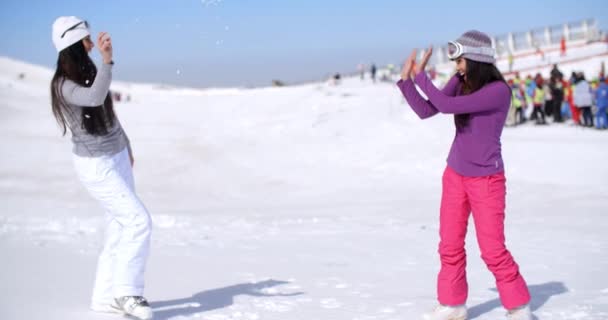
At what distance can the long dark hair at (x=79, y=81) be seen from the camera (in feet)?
14.5

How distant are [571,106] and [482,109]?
16.4m

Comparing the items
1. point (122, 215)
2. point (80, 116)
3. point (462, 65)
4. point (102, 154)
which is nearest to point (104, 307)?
point (122, 215)

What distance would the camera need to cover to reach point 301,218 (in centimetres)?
1028

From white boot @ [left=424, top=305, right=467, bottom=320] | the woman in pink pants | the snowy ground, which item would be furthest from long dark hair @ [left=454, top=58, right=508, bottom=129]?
the snowy ground

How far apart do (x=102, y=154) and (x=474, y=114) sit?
7.50 feet

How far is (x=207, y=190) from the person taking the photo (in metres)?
15.1

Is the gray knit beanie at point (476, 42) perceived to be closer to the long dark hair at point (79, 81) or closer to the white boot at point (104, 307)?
the long dark hair at point (79, 81)

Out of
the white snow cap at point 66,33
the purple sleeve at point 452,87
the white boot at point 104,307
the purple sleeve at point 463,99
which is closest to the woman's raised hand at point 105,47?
the white snow cap at point 66,33

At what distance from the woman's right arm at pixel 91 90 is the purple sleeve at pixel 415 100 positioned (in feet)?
5.65

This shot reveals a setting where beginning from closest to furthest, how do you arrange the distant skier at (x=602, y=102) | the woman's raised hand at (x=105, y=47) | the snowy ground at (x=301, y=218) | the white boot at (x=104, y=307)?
the woman's raised hand at (x=105, y=47) < the white boot at (x=104, y=307) < the snowy ground at (x=301, y=218) < the distant skier at (x=602, y=102)

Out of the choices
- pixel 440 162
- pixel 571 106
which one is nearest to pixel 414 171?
pixel 440 162

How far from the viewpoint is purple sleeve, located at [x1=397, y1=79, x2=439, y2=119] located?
436 centimetres

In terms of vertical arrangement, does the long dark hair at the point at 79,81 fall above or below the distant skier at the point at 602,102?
above

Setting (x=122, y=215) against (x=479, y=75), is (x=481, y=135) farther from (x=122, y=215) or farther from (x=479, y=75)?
(x=122, y=215)
